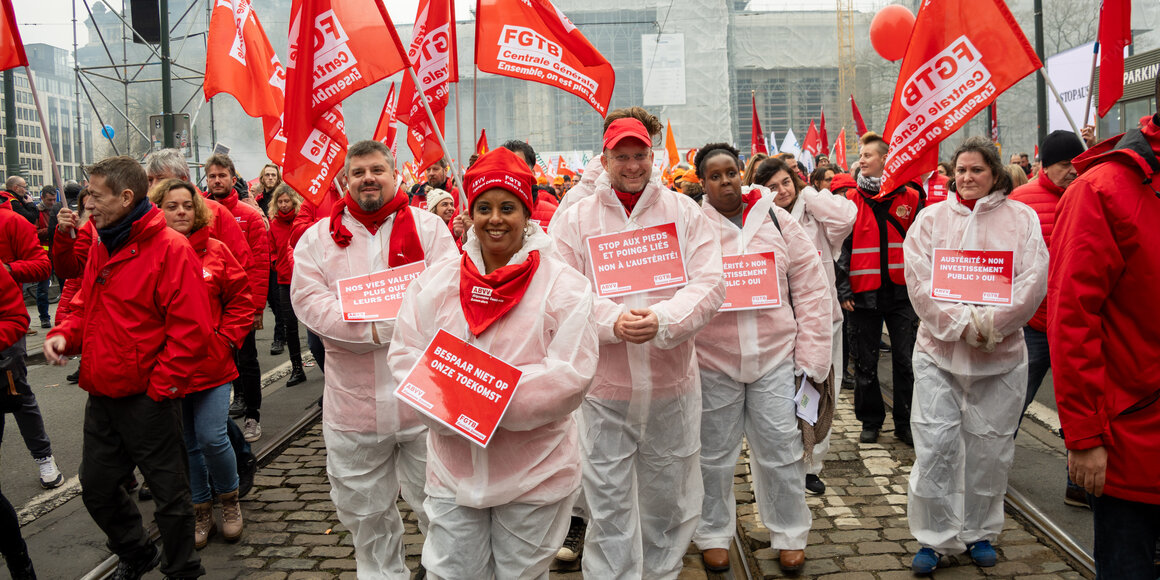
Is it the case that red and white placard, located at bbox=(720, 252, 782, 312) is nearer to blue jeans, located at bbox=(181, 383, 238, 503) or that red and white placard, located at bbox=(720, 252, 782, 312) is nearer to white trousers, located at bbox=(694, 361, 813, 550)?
white trousers, located at bbox=(694, 361, 813, 550)

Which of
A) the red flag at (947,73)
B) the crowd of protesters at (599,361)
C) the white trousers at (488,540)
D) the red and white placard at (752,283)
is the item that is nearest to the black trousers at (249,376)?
the crowd of protesters at (599,361)

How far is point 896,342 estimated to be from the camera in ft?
21.6

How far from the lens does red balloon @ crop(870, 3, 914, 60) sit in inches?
501

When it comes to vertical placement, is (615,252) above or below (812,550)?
above

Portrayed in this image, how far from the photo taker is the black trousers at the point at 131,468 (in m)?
3.92

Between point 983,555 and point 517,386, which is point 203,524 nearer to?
point 517,386

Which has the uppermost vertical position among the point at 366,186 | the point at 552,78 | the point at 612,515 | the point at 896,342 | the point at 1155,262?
the point at 552,78

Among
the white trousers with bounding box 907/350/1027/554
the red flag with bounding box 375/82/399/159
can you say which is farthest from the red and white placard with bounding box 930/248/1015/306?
the red flag with bounding box 375/82/399/159

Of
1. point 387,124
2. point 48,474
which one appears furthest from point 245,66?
point 48,474

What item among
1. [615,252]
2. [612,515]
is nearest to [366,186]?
[615,252]

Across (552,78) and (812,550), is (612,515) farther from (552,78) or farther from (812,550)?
(552,78)

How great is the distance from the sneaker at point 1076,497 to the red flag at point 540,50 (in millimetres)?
3728

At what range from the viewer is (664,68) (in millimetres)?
45125

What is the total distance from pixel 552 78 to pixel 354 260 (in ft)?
7.74
